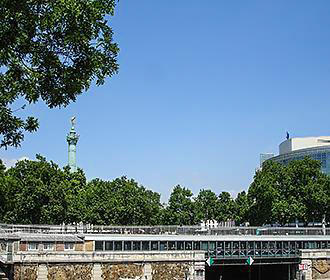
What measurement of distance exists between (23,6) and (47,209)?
2439 inches

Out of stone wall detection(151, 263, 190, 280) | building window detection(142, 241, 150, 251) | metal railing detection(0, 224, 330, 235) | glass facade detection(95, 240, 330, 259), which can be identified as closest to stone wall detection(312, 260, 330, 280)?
glass facade detection(95, 240, 330, 259)

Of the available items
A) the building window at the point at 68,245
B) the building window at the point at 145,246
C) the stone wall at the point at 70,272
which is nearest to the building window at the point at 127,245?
the building window at the point at 145,246

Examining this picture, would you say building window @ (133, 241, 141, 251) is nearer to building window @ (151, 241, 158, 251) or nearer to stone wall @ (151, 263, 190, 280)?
building window @ (151, 241, 158, 251)

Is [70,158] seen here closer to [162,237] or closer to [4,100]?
[162,237]

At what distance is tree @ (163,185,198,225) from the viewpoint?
90.8 metres

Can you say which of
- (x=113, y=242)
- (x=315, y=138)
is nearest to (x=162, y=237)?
(x=113, y=242)

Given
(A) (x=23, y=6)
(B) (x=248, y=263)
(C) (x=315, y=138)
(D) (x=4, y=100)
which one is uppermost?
(C) (x=315, y=138)

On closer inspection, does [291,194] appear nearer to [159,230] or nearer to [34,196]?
[159,230]

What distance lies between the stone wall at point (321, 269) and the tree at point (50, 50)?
2069 inches

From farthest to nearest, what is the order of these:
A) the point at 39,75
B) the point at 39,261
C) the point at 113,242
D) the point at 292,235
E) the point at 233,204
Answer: the point at 233,204 < the point at 292,235 < the point at 113,242 < the point at 39,261 < the point at 39,75

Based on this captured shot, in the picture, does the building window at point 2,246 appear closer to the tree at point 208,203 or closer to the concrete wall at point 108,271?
the concrete wall at point 108,271

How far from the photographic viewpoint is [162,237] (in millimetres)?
58188

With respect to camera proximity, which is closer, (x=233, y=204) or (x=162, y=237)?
(x=162, y=237)

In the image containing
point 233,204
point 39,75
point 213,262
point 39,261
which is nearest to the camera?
point 39,75
